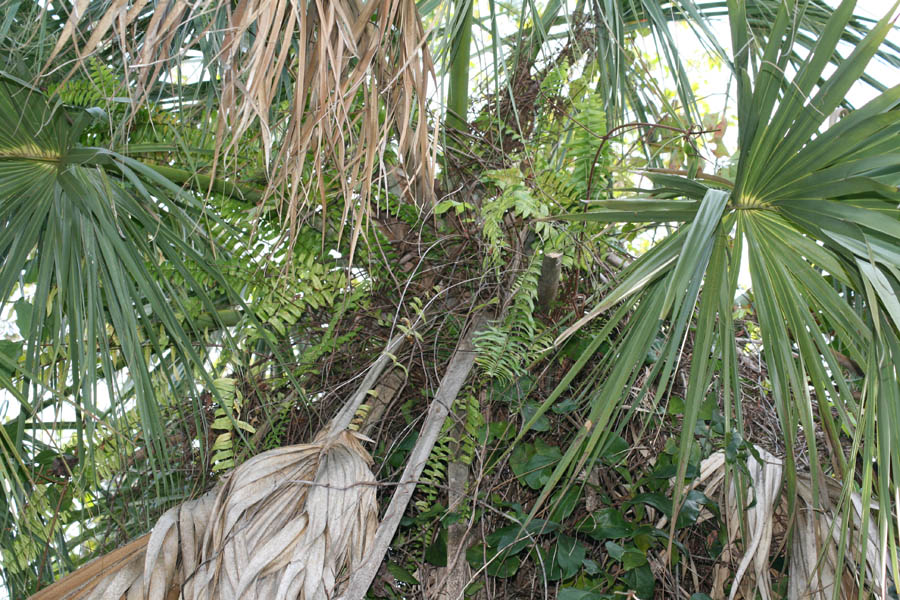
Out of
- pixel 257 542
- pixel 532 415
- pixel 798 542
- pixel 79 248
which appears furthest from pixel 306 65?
pixel 798 542

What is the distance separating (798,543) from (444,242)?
1169 millimetres

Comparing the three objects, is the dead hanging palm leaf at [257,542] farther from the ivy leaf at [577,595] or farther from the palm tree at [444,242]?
the ivy leaf at [577,595]

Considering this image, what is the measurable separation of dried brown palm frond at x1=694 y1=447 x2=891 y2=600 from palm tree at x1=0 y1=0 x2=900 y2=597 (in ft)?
0.05

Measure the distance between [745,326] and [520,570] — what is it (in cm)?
114

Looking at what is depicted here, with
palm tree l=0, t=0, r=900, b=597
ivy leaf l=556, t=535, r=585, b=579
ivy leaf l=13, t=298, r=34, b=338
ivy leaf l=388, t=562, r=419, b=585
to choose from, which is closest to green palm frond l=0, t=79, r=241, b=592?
palm tree l=0, t=0, r=900, b=597

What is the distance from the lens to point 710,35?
1.75 meters

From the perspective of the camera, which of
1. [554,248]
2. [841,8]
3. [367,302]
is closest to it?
[841,8]

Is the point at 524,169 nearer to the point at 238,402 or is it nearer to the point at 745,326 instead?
the point at 745,326

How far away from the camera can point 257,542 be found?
1.44 metres

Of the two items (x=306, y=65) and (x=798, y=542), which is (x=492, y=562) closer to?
(x=798, y=542)

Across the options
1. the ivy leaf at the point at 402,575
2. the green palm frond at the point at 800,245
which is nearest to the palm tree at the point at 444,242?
the green palm frond at the point at 800,245

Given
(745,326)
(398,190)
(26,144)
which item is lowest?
(745,326)

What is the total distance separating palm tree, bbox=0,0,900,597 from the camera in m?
1.20

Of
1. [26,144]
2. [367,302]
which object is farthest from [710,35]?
[26,144]
